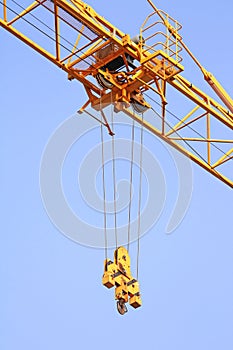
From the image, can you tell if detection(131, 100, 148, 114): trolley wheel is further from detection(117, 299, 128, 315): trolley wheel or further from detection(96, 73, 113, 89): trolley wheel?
detection(117, 299, 128, 315): trolley wheel

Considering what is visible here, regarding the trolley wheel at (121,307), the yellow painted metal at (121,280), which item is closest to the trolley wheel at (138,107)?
the yellow painted metal at (121,280)

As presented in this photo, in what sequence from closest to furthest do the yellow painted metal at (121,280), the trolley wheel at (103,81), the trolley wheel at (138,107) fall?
1. the yellow painted metal at (121,280)
2. the trolley wheel at (103,81)
3. the trolley wheel at (138,107)

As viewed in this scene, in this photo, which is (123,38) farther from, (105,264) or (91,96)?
(105,264)

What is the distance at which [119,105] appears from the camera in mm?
28016

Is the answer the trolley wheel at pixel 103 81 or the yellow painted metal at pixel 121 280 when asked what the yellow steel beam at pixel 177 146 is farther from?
the yellow painted metal at pixel 121 280

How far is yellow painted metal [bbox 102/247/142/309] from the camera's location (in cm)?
2506

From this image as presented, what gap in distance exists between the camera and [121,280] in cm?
2530

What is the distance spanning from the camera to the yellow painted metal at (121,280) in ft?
82.2

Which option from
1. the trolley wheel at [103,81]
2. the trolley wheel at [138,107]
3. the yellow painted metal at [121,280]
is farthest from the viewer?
the trolley wheel at [138,107]

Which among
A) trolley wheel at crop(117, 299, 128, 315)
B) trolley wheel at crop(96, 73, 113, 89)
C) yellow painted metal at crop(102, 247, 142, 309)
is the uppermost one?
trolley wheel at crop(96, 73, 113, 89)

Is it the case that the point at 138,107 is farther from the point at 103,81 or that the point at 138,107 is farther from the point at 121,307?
the point at 121,307

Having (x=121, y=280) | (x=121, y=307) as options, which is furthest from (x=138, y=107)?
(x=121, y=307)

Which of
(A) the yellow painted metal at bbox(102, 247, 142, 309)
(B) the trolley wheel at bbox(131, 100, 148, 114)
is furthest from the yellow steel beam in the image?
(A) the yellow painted metal at bbox(102, 247, 142, 309)

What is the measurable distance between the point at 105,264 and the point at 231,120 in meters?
7.39
